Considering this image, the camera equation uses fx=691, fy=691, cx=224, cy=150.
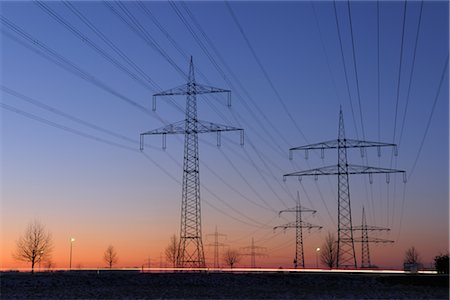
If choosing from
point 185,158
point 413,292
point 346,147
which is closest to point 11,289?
point 185,158

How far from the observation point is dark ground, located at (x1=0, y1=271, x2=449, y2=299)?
45531 mm

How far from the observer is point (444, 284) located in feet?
194

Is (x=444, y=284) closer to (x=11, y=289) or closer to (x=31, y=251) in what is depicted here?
(x=11, y=289)

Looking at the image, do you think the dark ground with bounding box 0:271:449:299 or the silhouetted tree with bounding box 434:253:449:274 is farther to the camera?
the silhouetted tree with bounding box 434:253:449:274

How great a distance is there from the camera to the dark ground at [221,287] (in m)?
45.5

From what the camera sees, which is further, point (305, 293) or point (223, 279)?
point (223, 279)

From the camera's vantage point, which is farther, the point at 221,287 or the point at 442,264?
the point at 442,264

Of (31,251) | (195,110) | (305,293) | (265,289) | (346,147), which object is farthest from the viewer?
(31,251)

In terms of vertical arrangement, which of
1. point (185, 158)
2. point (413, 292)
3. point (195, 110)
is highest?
point (195, 110)

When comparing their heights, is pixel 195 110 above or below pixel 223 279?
above

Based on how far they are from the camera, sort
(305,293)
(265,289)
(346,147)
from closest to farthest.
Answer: (305,293)
(265,289)
(346,147)

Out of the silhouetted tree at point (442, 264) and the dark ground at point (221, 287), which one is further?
the silhouetted tree at point (442, 264)

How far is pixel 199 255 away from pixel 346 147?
2333 cm

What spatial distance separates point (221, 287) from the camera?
54312mm
